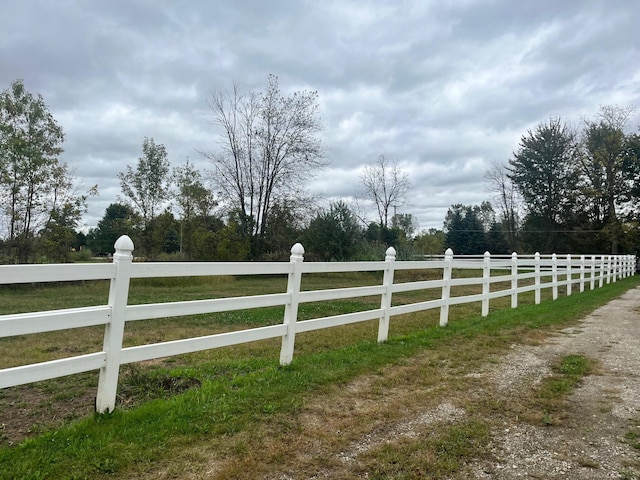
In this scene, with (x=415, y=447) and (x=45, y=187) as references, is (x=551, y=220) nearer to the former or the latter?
(x=45, y=187)

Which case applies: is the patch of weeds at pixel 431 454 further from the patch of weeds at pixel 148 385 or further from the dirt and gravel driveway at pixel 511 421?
the patch of weeds at pixel 148 385

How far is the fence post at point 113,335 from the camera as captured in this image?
3.36 m

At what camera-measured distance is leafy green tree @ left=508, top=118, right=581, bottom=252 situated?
4194 centimetres

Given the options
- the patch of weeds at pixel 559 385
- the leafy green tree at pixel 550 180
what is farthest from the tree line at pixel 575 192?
the patch of weeds at pixel 559 385

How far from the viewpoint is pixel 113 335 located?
11.0 feet

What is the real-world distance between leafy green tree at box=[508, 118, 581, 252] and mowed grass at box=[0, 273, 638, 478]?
122ft

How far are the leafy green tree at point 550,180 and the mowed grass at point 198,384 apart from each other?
3733 centimetres

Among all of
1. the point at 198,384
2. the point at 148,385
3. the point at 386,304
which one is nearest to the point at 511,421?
the point at 198,384

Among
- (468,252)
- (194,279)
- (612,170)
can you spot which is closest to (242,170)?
(194,279)

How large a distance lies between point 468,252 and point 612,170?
25.1 metres

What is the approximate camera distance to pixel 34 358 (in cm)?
591

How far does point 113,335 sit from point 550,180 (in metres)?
47.3

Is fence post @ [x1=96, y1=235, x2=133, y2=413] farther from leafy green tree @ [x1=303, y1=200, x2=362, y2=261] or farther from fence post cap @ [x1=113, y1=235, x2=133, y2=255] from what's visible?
leafy green tree @ [x1=303, y1=200, x2=362, y2=261]

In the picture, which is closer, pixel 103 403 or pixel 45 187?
pixel 103 403
